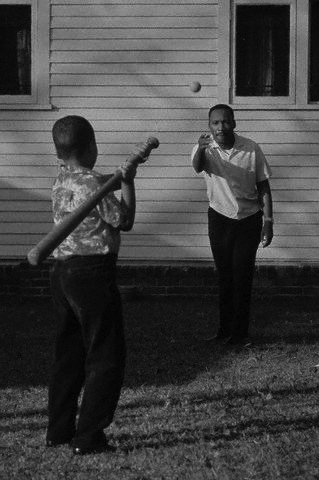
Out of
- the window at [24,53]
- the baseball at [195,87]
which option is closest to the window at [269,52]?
the baseball at [195,87]

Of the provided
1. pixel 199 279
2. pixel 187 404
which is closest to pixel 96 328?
pixel 187 404

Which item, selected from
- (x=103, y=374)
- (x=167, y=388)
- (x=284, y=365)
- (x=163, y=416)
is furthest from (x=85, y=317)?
(x=284, y=365)

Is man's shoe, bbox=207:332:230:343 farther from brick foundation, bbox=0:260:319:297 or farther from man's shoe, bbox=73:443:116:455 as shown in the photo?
man's shoe, bbox=73:443:116:455

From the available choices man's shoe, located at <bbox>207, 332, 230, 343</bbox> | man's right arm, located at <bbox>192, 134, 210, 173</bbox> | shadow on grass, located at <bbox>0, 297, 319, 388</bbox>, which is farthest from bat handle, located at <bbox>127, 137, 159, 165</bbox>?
man's shoe, located at <bbox>207, 332, 230, 343</bbox>

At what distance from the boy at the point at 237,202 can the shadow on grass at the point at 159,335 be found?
56 cm

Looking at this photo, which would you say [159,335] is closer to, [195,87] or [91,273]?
[195,87]

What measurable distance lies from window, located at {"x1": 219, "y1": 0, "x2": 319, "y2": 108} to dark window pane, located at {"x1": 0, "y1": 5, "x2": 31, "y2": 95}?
6.90ft

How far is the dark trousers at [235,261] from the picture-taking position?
1011 centimetres

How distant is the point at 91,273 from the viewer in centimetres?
618

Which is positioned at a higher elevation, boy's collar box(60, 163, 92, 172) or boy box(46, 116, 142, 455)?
boy's collar box(60, 163, 92, 172)

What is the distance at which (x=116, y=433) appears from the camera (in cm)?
683

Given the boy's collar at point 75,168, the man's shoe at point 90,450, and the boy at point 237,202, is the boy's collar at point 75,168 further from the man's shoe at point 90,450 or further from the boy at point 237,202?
the boy at point 237,202

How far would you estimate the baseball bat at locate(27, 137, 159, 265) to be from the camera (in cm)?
584

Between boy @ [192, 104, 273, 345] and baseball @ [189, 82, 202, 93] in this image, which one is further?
baseball @ [189, 82, 202, 93]
